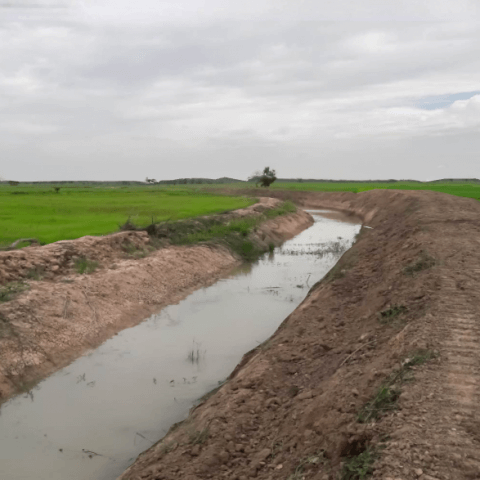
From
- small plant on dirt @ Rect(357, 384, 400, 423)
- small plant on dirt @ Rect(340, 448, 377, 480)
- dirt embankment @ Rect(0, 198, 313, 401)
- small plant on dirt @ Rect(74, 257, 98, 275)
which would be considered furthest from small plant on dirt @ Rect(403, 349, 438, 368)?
small plant on dirt @ Rect(74, 257, 98, 275)

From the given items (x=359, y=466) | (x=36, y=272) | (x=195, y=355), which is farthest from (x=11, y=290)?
(x=359, y=466)

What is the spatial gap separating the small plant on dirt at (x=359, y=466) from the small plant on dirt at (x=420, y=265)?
6.68 meters

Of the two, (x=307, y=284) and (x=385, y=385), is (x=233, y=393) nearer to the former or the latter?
(x=385, y=385)

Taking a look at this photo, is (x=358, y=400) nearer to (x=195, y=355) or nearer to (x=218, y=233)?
(x=195, y=355)

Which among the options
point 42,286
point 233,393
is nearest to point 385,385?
point 233,393

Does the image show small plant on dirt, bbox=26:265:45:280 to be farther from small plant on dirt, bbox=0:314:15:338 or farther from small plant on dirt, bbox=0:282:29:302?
small plant on dirt, bbox=0:314:15:338

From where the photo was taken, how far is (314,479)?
147 inches

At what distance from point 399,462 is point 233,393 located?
332 cm

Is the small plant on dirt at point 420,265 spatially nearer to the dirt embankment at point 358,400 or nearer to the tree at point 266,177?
the dirt embankment at point 358,400

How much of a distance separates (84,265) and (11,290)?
9.53ft

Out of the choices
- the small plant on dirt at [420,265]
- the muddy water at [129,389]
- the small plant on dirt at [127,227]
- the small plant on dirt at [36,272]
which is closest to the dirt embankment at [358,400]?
the small plant on dirt at [420,265]

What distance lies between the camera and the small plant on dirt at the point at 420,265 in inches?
388

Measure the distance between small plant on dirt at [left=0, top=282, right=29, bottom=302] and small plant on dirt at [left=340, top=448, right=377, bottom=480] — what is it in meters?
8.59

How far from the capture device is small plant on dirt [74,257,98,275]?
12.5 meters
